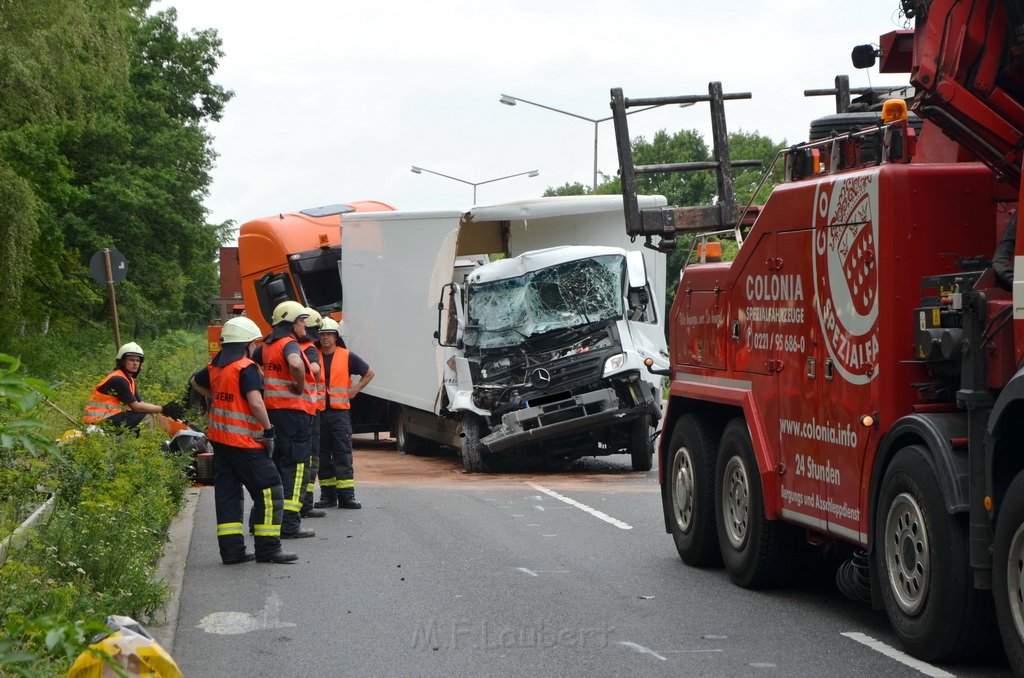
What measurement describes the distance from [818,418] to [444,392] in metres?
10.5

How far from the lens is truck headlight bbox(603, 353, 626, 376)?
1684cm

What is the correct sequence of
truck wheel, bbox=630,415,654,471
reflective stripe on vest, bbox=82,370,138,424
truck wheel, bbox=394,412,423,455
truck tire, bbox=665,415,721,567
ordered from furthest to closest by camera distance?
truck wheel, bbox=394,412,423,455 < truck wheel, bbox=630,415,654,471 < reflective stripe on vest, bbox=82,370,138,424 < truck tire, bbox=665,415,721,567

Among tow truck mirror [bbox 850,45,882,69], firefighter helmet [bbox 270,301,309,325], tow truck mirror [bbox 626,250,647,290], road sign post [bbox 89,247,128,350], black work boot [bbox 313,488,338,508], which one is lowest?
black work boot [bbox 313,488,338,508]

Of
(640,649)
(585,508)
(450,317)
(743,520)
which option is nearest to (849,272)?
(640,649)

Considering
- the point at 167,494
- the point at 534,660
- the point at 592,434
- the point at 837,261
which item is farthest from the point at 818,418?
the point at 592,434

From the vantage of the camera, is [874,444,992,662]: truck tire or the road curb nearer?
[874,444,992,662]: truck tire

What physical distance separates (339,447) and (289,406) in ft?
6.32

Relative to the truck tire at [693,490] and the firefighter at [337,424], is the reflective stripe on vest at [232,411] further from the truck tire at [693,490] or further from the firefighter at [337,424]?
the firefighter at [337,424]

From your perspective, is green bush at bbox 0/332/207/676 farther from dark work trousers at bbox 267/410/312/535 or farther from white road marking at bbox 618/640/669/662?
white road marking at bbox 618/640/669/662

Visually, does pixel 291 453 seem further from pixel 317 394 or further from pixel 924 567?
pixel 924 567

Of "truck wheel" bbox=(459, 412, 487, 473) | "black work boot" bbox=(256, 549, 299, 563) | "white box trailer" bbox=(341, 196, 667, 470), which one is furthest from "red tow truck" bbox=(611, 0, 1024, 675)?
"truck wheel" bbox=(459, 412, 487, 473)

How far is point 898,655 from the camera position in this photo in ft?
22.9

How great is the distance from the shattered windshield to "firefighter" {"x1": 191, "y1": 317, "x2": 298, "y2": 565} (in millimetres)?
7129

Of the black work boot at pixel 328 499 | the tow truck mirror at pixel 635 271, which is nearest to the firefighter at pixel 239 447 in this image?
the black work boot at pixel 328 499
